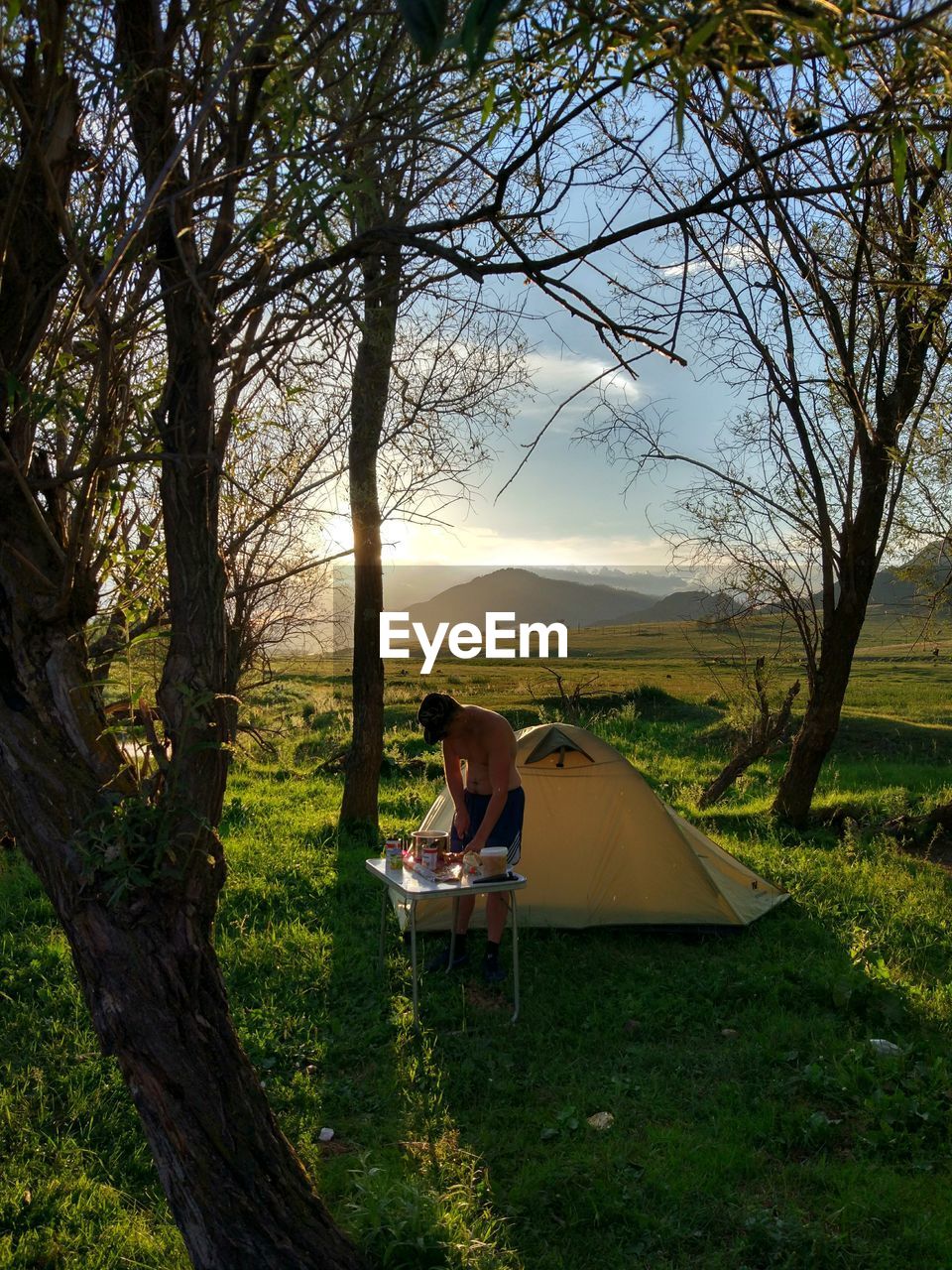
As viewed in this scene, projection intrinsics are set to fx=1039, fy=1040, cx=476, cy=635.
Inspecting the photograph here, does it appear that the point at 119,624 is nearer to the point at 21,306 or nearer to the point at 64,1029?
the point at 21,306

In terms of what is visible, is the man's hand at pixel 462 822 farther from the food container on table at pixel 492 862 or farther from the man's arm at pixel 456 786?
the food container on table at pixel 492 862

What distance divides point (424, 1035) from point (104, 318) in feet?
14.9

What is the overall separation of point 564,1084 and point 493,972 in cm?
132

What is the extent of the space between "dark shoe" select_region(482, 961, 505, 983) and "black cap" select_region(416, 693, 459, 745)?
1509mm

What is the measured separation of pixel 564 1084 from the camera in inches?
213

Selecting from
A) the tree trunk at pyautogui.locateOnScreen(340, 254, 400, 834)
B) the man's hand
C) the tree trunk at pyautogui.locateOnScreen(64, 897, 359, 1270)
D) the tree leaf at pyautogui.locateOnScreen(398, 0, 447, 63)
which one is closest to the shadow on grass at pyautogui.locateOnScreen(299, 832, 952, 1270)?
the tree trunk at pyautogui.locateOnScreen(64, 897, 359, 1270)

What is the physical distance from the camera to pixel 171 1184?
3.11 metres

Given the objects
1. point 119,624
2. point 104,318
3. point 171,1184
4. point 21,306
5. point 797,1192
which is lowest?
point 797,1192

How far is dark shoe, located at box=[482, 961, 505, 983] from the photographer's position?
261 inches

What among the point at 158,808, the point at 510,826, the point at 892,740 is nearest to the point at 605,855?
the point at 510,826

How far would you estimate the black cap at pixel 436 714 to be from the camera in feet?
21.4

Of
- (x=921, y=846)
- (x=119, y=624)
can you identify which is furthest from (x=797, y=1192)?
(x=921, y=846)

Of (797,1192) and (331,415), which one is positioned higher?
(331,415)

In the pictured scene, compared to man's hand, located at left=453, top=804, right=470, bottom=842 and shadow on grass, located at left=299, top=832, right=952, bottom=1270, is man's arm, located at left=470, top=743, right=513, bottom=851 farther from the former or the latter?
shadow on grass, located at left=299, top=832, right=952, bottom=1270
